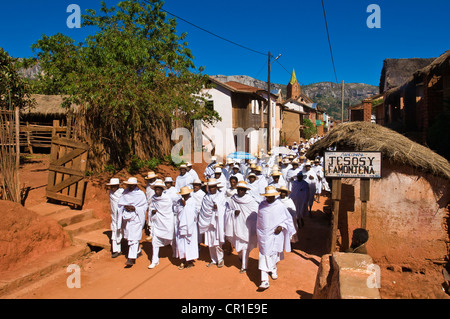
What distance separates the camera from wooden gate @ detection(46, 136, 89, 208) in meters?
9.70

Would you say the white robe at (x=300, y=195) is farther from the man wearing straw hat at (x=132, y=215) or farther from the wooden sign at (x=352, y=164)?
the man wearing straw hat at (x=132, y=215)

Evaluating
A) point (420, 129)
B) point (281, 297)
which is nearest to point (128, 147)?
point (281, 297)

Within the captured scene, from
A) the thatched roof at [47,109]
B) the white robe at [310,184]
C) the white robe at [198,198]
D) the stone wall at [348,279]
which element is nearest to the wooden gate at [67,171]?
the white robe at [198,198]

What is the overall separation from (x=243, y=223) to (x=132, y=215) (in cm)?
248

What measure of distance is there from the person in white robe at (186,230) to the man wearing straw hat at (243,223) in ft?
2.53

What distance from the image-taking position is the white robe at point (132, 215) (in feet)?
23.9

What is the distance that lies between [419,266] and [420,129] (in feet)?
23.1

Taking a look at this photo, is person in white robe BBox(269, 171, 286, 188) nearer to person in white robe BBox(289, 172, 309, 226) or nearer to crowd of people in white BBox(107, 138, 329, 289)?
person in white robe BBox(289, 172, 309, 226)

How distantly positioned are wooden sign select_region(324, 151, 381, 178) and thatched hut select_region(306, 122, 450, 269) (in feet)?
1.65

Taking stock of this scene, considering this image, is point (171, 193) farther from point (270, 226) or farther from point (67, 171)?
point (67, 171)

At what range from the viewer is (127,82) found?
39.2 ft

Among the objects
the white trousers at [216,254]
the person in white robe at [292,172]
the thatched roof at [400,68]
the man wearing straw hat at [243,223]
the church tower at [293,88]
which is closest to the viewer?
the man wearing straw hat at [243,223]

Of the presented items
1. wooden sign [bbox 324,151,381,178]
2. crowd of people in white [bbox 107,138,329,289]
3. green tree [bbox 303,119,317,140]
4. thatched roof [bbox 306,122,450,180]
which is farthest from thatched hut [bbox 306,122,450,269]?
green tree [bbox 303,119,317,140]

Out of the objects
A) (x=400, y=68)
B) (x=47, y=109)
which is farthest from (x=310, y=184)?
(x=400, y=68)
